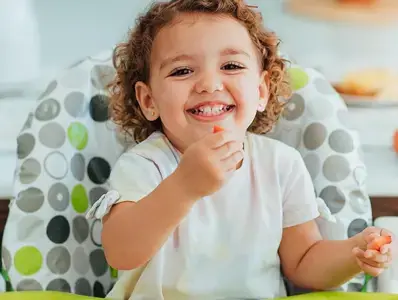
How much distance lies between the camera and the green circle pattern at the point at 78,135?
3.53ft

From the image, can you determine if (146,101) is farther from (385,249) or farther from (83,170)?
(385,249)

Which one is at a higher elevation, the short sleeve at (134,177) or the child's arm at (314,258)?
the short sleeve at (134,177)

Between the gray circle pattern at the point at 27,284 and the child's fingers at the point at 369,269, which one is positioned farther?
the gray circle pattern at the point at 27,284

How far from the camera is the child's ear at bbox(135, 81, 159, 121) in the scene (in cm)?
97

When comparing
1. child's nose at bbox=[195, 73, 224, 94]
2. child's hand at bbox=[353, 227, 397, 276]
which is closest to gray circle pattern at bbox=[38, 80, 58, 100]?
child's nose at bbox=[195, 73, 224, 94]

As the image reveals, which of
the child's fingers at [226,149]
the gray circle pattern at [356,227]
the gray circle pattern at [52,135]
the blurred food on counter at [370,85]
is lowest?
the gray circle pattern at [356,227]

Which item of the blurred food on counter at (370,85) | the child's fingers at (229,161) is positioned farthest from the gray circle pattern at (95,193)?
Result: the blurred food on counter at (370,85)

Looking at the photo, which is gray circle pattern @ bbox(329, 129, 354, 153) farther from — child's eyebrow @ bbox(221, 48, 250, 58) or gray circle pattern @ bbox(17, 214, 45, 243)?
gray circle pattern @ bbox(17, 214, 45, 243)

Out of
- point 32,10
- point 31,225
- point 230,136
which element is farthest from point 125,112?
point 32,10

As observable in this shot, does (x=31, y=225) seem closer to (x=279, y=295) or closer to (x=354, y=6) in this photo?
(x=279, y=295)

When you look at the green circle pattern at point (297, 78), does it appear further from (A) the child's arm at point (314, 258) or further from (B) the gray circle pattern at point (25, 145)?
(B) the gray circle pattern at point (25, 145)

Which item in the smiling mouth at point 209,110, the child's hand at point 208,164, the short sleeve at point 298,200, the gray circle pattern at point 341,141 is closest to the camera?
the child's hand at point 208,164

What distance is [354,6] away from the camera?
1.37 m

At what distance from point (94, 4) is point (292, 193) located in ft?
2.08
